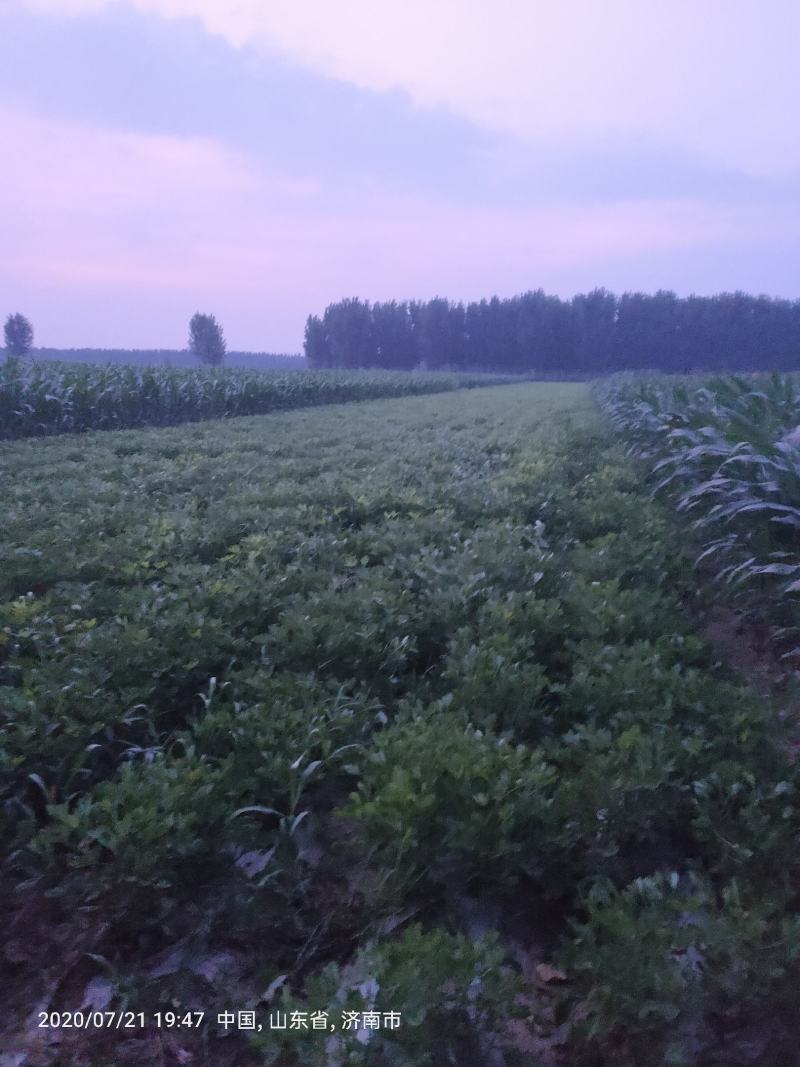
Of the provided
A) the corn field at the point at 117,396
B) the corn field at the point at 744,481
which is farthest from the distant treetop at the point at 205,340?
the corn field at the point at 744,481

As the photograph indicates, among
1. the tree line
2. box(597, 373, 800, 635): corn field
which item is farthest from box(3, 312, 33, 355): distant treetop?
box(597, 373, 800, 635): corn field

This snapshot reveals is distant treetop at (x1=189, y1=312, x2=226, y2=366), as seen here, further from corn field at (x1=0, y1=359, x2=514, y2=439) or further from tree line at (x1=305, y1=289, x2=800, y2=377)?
corn field at (x1=0, y1=359, x2=514, y2=439)

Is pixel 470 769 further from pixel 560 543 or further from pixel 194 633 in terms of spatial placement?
pixel 560 543

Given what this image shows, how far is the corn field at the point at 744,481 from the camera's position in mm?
4039

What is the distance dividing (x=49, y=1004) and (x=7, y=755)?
762 millimetres

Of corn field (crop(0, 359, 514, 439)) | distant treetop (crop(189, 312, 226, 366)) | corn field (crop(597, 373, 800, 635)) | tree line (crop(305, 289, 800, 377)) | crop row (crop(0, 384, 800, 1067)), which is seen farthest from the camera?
tree line (crop(305, 289, 800, 377))

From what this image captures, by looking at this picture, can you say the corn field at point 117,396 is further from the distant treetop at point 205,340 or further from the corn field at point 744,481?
the distant treetop at point 205,340

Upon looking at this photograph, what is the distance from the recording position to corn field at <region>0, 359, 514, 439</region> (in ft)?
40.7

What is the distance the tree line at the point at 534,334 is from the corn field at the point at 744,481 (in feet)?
239

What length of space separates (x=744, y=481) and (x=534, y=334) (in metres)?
80.8

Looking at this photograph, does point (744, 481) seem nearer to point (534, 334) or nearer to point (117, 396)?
point (117, 396)

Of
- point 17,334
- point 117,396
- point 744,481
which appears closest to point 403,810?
point 744,481

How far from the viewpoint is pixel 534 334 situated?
3206 inches

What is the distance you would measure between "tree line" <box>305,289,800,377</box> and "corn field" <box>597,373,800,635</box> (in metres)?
72.9
